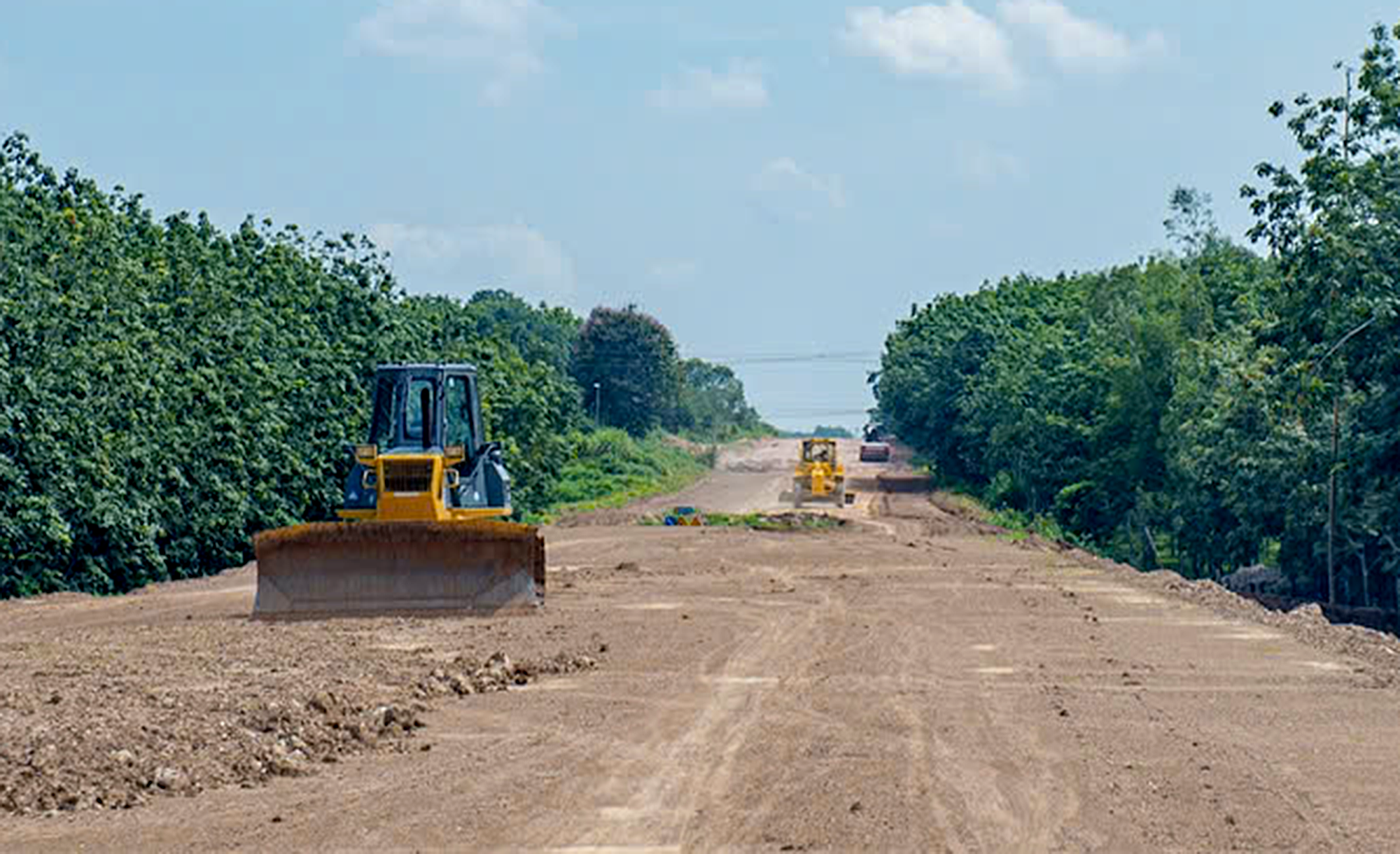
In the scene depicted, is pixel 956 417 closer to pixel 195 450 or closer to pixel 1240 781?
pixel 195 450

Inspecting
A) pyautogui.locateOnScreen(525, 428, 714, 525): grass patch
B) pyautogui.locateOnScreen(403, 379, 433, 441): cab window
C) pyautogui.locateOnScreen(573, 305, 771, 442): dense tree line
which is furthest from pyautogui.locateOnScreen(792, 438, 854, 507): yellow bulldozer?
pyautogui.locateOnScreen(573, 305, 771, 442): dense tree line

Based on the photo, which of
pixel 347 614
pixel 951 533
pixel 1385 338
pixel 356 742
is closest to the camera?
pixel 356 742

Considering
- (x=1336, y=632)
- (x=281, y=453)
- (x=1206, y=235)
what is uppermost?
(x=1206, y=235)

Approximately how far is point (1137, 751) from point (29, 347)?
20534 millimetres

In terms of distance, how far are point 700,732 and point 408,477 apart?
441 inches

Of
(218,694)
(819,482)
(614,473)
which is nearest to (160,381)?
(218,694)

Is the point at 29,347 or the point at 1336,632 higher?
the point at 29,347

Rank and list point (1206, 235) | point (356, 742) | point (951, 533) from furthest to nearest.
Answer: point (1206, 235)
point (951, 533)
point (356, 742)

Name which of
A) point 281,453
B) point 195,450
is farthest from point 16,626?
point 281,453

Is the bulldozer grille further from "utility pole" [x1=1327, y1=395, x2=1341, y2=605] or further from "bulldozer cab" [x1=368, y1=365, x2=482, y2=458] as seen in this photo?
"utility pole" [x1=1327, y1=395, x2=1341, y2=605]

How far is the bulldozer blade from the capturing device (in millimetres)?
22094

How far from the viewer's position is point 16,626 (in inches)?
926

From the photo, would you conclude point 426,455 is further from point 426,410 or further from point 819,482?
point 819,482

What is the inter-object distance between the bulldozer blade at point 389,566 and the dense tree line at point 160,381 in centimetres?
713
